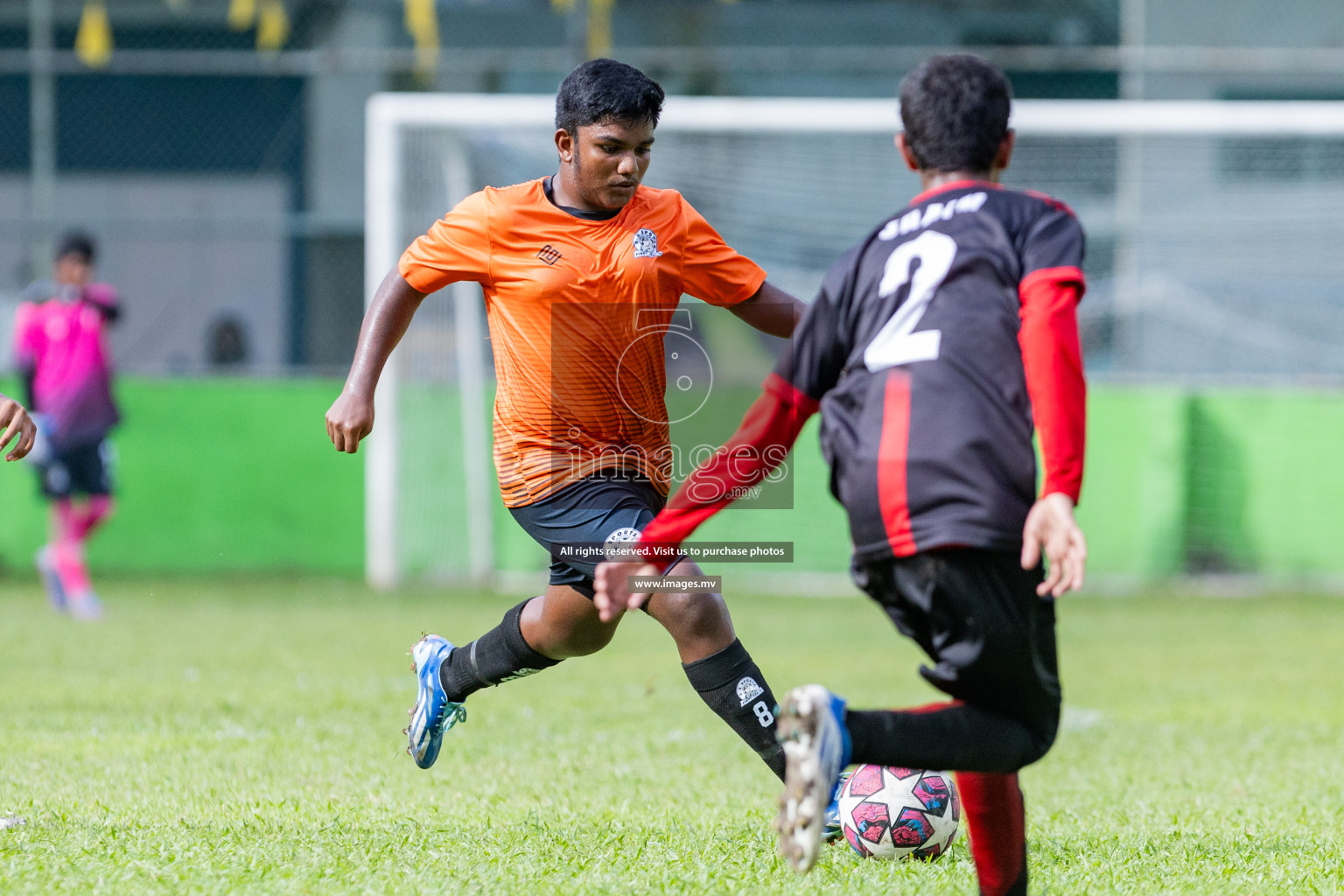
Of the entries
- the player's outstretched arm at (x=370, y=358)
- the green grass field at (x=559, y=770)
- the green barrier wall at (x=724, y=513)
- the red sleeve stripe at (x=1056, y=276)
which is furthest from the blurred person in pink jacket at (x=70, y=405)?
the red sleeve stripe at (x=1056, y=276)

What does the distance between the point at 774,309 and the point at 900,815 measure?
138 centimetres

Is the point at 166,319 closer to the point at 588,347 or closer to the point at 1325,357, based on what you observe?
the point at 1325,357

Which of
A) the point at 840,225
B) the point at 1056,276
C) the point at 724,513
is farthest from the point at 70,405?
the point at 1056,276

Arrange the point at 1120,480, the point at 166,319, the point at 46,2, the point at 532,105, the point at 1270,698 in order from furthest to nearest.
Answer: the point at 166,319, the point at 46,2, the point at 1120,480, the point at 532,105, the point at 1270,698

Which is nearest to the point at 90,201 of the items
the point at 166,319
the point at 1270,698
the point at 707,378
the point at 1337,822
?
the point at 166,319

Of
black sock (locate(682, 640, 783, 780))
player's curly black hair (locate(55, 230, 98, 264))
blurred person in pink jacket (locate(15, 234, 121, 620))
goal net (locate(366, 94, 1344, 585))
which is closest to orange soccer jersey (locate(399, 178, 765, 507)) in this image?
black sock (locate(682, 640, 783, 780))

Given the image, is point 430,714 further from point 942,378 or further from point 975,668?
point 942,378

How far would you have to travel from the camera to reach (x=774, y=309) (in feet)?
13.7

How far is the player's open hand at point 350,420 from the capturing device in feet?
12.3

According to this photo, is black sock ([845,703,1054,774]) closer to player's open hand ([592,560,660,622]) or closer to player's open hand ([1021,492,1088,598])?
player's open hand ([1021,492,1088,598])

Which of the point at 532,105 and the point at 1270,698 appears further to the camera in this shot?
the point at 532,105

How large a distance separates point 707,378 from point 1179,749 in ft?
20.8

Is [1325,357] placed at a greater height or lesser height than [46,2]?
lesser

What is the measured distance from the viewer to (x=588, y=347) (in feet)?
13.2
